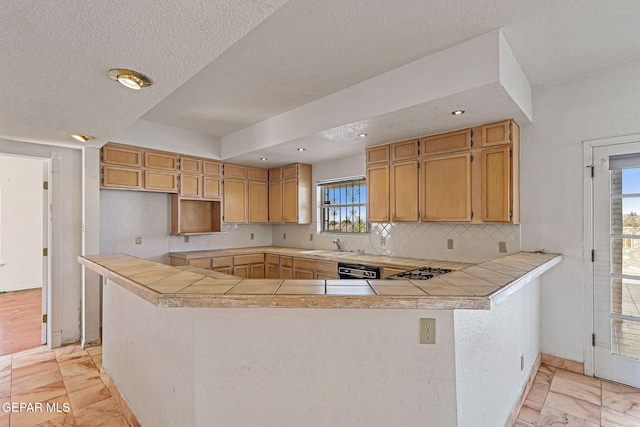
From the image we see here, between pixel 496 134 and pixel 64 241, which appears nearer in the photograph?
pixel 496 134

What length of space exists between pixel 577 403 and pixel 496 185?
5.95 feet

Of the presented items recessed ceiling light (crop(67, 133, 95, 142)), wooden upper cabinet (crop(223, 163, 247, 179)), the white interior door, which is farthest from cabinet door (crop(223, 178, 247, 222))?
the white interior door

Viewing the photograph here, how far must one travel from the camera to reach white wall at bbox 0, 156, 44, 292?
5941 mm

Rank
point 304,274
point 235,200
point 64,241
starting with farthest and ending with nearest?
point 235,200
point 304,274
point 64,241

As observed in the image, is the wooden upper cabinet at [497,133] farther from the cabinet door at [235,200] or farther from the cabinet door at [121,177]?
the cabinet door at [121,177]

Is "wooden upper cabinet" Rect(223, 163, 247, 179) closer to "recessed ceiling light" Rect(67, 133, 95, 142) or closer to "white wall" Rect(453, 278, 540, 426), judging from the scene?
"recessed ceiling light" Rect(67, 133, 95, 142)

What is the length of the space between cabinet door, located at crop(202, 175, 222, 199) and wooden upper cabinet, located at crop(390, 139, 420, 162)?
2.66m

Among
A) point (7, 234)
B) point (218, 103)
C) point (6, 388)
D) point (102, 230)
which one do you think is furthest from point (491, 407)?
point (7, 234)

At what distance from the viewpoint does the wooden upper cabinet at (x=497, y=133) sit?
2902 millimetres

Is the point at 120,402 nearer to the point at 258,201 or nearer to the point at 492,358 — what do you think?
the point at 492,358

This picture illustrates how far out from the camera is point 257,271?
5.06 meters

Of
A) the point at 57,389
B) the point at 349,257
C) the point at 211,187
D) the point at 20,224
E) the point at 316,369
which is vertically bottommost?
the point at 57,389

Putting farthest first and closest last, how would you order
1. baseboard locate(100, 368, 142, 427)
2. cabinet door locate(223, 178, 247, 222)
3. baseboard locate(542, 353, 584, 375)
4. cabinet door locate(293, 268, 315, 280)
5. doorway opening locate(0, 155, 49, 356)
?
1. doorway opening locate(0, 155, 49, 356)
2. cabinet door locate(223, 178, 247, 222)
3. cabinet door locate(293, 268, 315, 280)
4. baseboard locate(542, 353, 584, 375)
5. baseboard locate(100, 368, 142, 427)

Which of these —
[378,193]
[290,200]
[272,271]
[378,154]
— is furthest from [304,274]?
[378,154]
